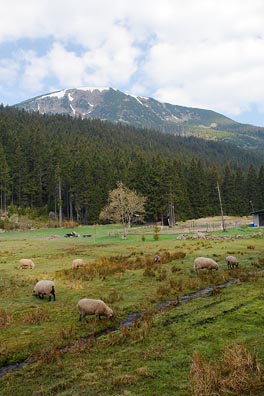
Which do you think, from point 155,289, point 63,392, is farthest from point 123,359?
point 155,289

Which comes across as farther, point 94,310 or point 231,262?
point 231,262

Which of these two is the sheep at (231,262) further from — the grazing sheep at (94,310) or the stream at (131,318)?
the grazing sheep at (94,310)

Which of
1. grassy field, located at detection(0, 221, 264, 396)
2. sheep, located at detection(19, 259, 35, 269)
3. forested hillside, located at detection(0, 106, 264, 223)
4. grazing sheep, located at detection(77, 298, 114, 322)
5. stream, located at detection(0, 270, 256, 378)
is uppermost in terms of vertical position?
forested hillside, located at detection(0, 106, 264, 223)

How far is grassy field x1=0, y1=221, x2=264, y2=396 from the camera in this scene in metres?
8.75

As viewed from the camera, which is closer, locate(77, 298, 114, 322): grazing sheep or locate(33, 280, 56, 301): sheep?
locate(77, 298, 114, 322): grazing sheep

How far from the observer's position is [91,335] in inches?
521

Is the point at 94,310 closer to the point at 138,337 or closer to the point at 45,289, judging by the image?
the point at 138,337

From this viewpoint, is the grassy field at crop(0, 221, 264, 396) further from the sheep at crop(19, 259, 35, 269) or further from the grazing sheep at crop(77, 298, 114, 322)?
the sheep at crop(19, 259, 35, 269)

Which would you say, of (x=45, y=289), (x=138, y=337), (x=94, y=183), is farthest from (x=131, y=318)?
(x=94, y=183)

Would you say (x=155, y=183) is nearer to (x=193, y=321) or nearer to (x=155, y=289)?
(x=155, y=289)

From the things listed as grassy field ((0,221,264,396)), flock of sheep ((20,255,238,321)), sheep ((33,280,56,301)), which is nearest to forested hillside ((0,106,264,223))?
flock of sheep ((20,255,238,321))

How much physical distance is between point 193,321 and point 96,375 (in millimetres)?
5701

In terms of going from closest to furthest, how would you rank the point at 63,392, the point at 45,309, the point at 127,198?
the point at 63,392 → the point at 45,309 → the point at 127,198

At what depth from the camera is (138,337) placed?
482 inches
